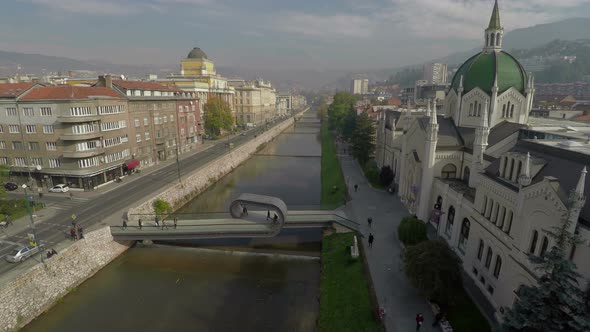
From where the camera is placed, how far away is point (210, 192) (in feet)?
168

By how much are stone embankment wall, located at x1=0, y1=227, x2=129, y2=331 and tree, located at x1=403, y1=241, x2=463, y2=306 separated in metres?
27.3

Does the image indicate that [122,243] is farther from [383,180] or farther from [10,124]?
[383,180]

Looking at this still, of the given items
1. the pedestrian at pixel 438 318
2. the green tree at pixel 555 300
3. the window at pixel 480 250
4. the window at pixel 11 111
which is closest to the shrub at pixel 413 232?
the window at pixel 480 250

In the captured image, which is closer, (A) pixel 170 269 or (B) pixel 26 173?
(A) pixel 170 269

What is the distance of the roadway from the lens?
28403 mm

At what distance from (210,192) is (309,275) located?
28.0 m

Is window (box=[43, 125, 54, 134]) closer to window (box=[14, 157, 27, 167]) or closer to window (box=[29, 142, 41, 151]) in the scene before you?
window (box=[29, 142, 41, 151])

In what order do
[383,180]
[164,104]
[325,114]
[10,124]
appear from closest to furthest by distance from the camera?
1. [10,124]
2. [383,180]
3. [164,104]
4. [325,114]

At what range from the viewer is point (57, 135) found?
134 feet

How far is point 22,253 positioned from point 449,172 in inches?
1578

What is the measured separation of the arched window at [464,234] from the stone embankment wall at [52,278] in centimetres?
3287

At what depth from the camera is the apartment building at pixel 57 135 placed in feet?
132

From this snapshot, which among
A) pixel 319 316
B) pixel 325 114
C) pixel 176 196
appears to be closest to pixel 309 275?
pixel 319 316

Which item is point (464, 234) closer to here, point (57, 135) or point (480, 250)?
point (480, 250)
